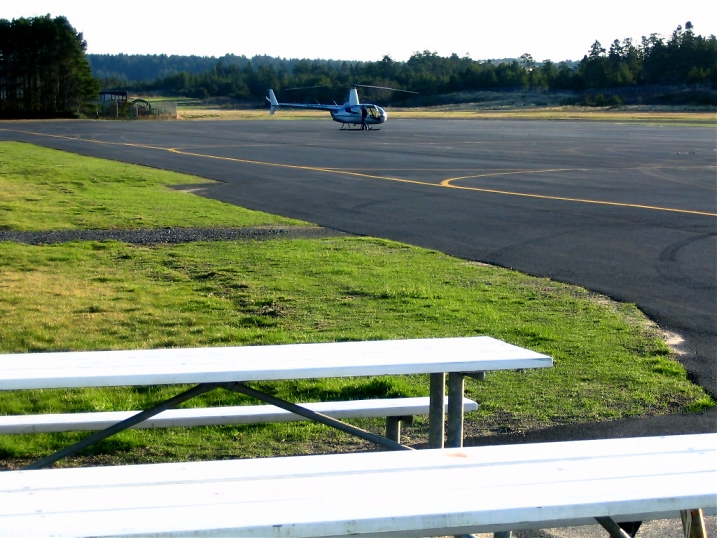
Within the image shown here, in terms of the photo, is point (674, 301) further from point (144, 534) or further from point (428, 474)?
point (144, 534)

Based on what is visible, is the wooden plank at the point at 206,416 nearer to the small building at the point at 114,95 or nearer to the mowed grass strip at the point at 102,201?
Result: the mowed grass strip at the point at 102,201

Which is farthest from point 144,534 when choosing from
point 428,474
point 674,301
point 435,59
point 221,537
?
point 435,59

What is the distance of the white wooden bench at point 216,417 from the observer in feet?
14.4

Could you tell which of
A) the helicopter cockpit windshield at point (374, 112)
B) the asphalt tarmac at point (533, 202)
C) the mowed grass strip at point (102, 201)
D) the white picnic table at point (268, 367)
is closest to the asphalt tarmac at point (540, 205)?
the asphalt tarmac at point (533, 202)

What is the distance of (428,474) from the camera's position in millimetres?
2848

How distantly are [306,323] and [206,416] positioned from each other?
9.45 feet

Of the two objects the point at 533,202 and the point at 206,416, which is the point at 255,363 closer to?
the point at 206,416

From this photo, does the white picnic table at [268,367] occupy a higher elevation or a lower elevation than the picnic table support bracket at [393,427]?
higher

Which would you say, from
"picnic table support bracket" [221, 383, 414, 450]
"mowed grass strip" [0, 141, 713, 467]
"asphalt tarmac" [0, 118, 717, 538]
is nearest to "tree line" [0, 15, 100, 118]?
"asphalt tarmac" [0, 118, 717, 538]

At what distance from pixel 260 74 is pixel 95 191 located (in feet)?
533

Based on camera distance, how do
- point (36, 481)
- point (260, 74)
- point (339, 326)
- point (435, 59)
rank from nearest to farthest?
point (36, 481) → point (339, 326) → point (260, 74) → point (435, 59)

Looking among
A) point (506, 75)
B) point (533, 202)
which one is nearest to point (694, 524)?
point (533, 202)

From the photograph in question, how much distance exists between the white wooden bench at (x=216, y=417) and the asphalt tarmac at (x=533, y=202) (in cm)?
118

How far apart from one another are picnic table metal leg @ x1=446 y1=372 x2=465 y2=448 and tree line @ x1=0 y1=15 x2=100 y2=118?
287 feet
